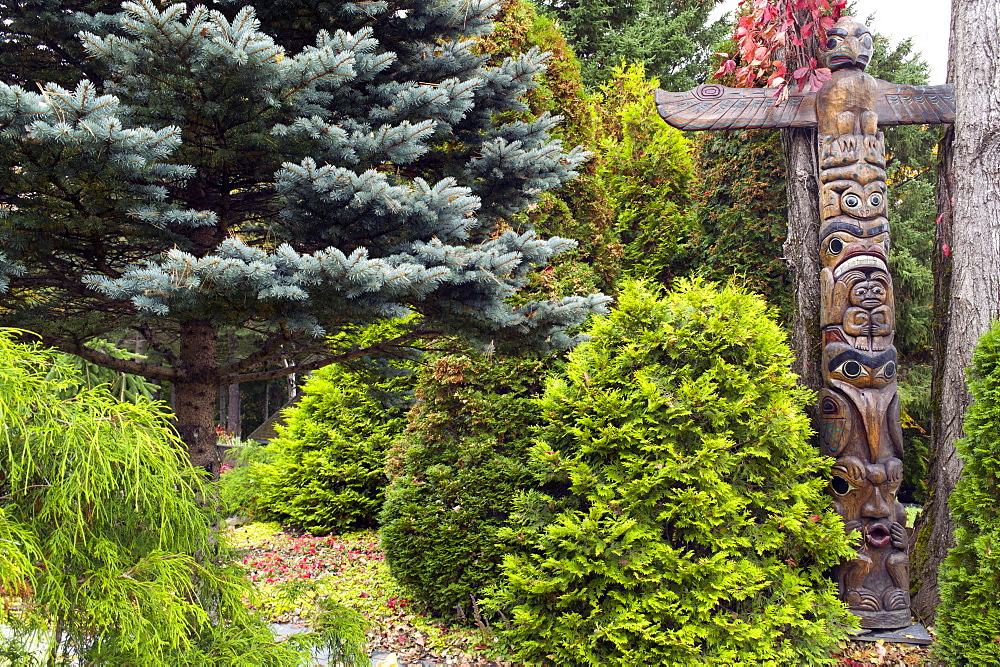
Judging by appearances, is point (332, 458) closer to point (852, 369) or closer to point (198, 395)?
point (198, 395)

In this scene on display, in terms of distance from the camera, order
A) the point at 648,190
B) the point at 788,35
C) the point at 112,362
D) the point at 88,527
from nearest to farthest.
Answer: the point at 88,527 → the point at 112,362 → the point at 788,35 → the point at 648,190

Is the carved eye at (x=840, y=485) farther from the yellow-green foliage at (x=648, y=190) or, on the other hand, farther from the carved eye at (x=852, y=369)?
the yellow-green foliage at (x=648, y=190)

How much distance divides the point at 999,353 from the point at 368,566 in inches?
191

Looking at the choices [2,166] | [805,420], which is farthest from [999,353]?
[2,166]

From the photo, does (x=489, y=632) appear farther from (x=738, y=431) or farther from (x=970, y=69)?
(x=970, y=69)

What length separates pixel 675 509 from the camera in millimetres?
3373

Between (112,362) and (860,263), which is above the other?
(860,263)

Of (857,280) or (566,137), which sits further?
(566,137)

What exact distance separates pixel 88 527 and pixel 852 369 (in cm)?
439

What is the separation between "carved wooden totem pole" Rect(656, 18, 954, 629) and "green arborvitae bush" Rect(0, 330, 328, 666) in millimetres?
3916

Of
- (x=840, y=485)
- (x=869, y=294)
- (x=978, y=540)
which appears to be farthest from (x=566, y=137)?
(x=978, y=540)

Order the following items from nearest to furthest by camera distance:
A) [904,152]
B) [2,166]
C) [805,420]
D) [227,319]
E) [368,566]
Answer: [2,166] → [227,319] → [805,420] → [368,566] → [904,152]

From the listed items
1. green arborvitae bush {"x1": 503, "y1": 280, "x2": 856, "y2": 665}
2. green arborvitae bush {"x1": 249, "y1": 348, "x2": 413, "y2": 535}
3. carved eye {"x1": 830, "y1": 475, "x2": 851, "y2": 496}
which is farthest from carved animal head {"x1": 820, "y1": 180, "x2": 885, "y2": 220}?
green arborvitae bush {"x1": 249, "y1": 348, "x2": 413, "y2": 535}

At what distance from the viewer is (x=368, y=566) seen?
5.73m
